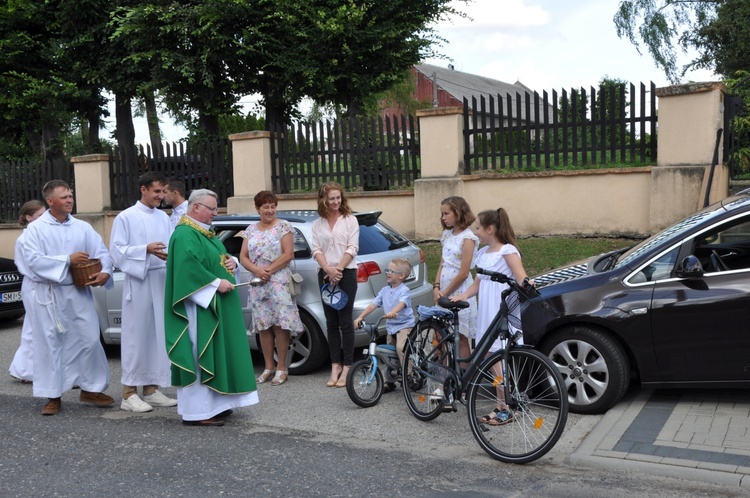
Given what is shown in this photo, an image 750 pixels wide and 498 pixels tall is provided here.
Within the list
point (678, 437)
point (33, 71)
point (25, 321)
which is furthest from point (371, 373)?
point (33, 71)

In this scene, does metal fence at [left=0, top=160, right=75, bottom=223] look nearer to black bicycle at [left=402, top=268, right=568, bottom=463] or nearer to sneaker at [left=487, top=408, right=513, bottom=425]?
black bicycle at [left=402, top=268, right=568, bottom=463]

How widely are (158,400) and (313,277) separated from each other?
1842 mm

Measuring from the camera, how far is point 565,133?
1343 centimetres

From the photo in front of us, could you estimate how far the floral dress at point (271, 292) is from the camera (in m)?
7.42

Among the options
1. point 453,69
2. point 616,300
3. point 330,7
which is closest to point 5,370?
point 616,300

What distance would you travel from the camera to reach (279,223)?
764cm

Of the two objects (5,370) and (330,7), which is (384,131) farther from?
(5,370)

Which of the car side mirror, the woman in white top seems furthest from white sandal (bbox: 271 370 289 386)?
the car side mirror

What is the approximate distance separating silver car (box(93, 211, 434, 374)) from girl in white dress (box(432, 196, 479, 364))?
1.10 m

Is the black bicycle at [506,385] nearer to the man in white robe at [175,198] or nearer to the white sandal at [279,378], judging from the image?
the white sandal at [279,378]

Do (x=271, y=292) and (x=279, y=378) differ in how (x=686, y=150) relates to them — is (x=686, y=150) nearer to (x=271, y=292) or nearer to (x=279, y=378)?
(x=271, y=292)

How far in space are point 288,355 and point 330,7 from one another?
1374cm

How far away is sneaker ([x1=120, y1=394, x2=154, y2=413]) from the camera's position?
680 centimetres

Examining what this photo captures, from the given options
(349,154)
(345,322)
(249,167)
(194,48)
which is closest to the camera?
(345,322)
